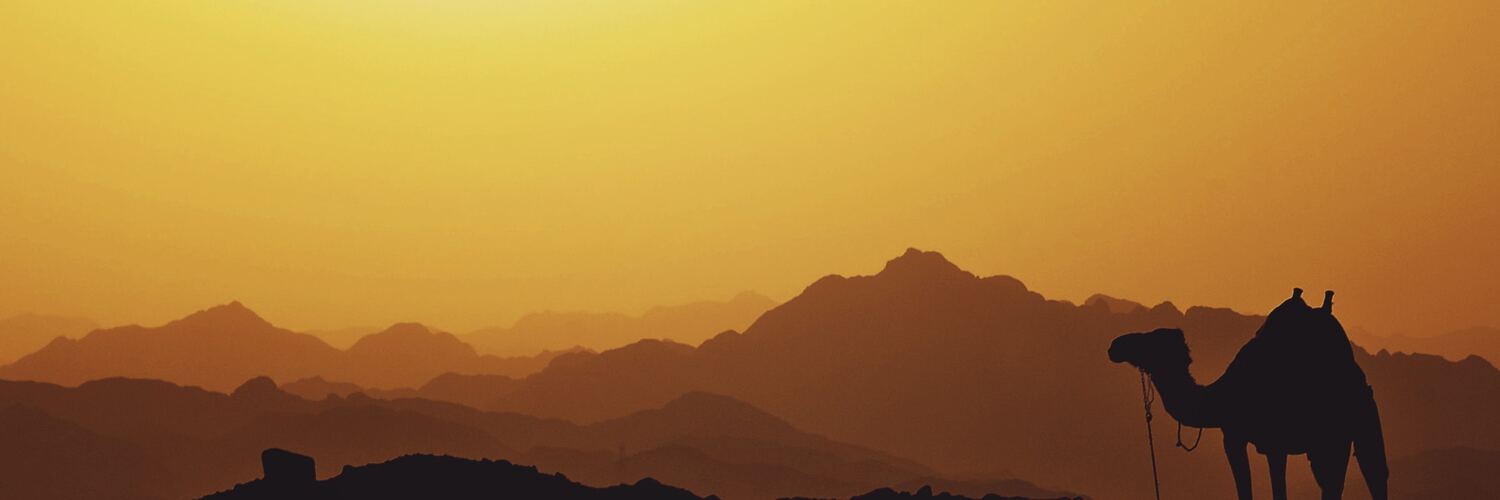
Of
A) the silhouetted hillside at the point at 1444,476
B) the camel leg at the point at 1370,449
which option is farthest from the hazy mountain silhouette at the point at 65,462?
the camel leg at the point at 1370,449

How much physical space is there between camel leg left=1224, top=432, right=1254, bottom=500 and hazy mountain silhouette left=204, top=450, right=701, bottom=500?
839 cm

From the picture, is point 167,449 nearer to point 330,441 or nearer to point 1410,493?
point 330,441

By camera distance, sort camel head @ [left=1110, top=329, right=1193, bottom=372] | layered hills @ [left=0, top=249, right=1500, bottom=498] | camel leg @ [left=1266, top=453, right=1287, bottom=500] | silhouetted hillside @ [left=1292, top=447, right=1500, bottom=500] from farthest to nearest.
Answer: silhouetted hillside @ [left=1292, top=447, right=1500, bottom=500], layered hills @ [left=0, top=249, right=1500, bottom=498], camel head @ [left=1110, top=329, right=1193, bottom=372], camel leg @ [left=1266, top=453, right=1287, bottom=500]

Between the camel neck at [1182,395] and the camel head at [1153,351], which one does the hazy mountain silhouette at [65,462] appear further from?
the camel neck at [1182,395]

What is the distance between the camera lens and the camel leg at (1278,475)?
2227 cm

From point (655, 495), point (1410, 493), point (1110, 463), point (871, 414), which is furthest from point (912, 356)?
point (655, 495)

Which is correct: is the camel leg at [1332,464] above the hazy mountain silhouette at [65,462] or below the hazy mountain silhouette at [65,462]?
below

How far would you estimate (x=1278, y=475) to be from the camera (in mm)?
22609

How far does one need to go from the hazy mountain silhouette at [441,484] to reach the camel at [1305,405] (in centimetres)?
871

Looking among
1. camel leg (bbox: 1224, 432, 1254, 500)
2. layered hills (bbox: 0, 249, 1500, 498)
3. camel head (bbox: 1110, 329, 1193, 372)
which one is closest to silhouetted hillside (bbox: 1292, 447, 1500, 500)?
layered hills (bbox: 0, 249, 1500, 498)

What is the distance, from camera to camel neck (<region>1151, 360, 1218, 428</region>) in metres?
24.2

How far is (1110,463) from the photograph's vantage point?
148 m

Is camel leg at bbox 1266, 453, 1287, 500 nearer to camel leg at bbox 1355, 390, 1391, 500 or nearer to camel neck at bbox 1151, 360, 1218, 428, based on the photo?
camel leg at bbox 1355, 390, 1391, 500

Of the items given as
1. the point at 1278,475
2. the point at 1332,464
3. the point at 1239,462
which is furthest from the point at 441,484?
the point at 1332,464
